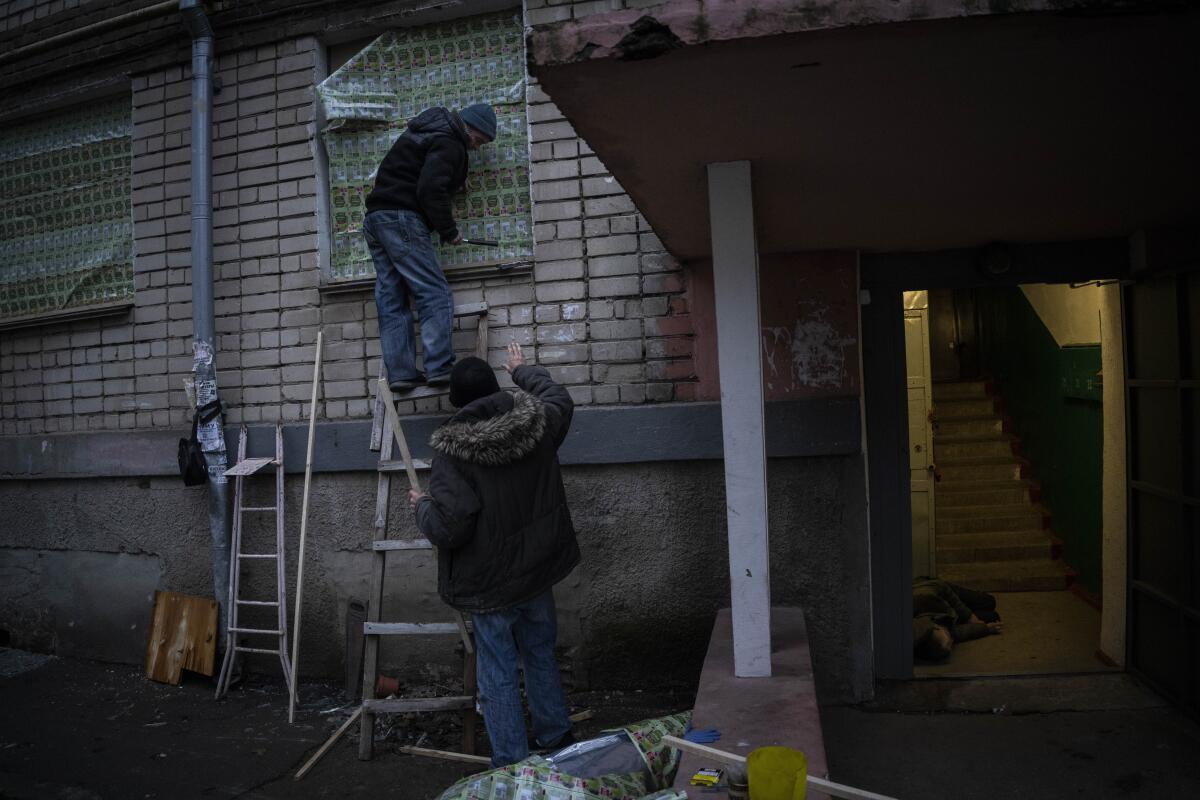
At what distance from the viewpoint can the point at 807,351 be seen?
15.1 feet

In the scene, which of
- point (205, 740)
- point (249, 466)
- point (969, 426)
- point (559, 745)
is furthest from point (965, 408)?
point (205, 740)

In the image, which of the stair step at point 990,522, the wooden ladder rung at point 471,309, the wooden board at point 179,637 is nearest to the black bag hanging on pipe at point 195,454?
the wooden board at point 179,637

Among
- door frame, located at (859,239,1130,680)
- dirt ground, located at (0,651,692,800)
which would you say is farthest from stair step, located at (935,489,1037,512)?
dirt ground, located at (0,651,692,800)

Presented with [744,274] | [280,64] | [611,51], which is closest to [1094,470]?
[744,274]

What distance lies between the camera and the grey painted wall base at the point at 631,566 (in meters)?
4.62

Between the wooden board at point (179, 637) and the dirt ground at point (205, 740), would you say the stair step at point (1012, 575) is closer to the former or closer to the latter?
the dirt ground at point (205, 740)

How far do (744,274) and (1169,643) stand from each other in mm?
3080

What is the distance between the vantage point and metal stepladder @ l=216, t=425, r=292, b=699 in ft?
16.8

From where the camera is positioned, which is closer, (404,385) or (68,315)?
(404,385)

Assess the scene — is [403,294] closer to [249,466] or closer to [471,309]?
[471,309]

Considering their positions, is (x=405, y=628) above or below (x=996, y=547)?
above

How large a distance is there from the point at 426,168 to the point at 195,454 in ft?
7.43

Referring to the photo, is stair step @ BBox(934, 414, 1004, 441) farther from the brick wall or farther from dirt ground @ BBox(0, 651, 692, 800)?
dirt ground @ BBox(0, 651, 692, 800)

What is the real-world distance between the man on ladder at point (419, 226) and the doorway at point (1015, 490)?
2761 millimetres
